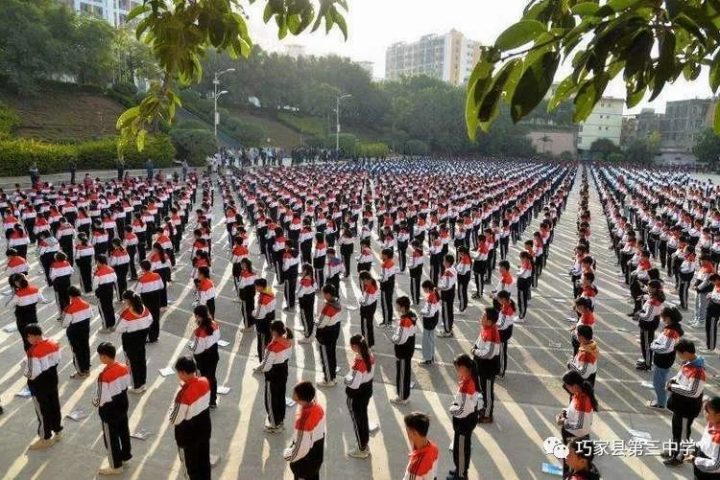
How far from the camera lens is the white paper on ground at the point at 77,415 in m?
6.28

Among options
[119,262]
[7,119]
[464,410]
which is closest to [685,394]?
[464,410]

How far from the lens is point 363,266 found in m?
11.3

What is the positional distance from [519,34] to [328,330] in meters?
5.98

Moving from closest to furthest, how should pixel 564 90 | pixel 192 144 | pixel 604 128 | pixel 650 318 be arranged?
pixel 564 90
pixel 650 318
pixel 192 144
pixel 604 128

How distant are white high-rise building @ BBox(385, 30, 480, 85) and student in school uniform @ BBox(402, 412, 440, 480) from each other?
393 feet

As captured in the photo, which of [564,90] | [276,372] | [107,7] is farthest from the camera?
[107,7]

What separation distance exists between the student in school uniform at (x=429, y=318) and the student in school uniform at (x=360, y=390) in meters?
2.19

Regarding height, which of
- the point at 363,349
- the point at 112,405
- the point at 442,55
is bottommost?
the point at 112,405

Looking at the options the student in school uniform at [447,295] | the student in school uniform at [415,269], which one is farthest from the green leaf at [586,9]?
the student in school uniform at [415,269]

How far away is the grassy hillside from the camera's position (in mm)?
35750

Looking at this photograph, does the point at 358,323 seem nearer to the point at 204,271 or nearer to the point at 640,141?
the point at 204,271

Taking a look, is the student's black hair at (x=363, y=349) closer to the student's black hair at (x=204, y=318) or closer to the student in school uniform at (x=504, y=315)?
the student's black hair at (x=204, y=318)

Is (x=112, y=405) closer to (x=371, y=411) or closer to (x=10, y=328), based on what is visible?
(x=371, y=411)

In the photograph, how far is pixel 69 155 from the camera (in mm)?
27188
